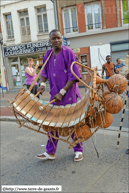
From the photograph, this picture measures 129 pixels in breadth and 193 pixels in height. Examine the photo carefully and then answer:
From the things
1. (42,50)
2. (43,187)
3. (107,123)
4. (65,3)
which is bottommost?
(43,187)

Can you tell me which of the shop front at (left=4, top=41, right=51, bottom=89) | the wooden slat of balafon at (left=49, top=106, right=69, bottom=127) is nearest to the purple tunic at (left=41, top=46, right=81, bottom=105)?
the wooden slat of balafon at (left=49, top=106, right=69, bottom=127)

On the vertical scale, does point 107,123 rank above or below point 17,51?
below

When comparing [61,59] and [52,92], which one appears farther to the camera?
[52,92]

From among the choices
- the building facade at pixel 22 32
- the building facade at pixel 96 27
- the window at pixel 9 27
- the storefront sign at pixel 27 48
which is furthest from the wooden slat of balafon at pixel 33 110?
the window at pixel 9 27

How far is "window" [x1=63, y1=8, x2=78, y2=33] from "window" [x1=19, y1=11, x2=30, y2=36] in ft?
10.9

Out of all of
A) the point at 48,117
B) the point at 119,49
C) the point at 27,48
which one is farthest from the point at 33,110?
the point at 27,48

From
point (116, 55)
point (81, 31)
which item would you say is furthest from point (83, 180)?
point (81, 31)

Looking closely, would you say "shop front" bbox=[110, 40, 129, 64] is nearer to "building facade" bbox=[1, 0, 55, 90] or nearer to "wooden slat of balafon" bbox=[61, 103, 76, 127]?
"building facade" bbox=[1, 0, 55, 90]

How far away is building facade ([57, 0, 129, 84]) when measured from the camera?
1387 cm

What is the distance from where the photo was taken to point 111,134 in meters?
4.64

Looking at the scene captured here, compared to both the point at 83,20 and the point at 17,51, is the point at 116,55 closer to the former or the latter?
the point at 83,20

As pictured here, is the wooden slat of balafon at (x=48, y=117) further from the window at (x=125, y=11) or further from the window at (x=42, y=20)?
the window at (x=42, y=20)

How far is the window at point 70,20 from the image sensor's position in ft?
49.2

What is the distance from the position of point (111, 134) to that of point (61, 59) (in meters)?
2.68
